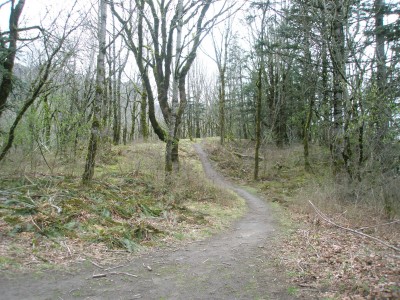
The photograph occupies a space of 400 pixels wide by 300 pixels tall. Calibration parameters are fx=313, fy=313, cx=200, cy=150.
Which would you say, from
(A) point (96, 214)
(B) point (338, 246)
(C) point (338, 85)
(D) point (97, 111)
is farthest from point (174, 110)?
(B) point (338, 246)

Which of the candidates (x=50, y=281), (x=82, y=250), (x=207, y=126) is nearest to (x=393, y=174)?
(x=82, y=250)

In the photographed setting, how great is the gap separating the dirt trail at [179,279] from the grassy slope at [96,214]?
0.50 m

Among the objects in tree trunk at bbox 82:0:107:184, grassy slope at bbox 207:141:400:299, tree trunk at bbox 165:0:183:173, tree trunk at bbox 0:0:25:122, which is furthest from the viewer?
tree trunk at bbox 165:0:183:173

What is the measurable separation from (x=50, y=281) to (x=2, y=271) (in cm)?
72

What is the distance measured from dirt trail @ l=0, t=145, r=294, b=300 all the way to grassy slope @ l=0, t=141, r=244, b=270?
50cm

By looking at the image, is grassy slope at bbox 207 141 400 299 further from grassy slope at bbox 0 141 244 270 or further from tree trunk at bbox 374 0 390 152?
grassy slope at bbox 0 141 244 270

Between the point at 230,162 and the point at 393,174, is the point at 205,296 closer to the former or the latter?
the point at 393,174

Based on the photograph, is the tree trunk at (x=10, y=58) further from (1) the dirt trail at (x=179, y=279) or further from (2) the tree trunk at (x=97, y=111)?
(1) the dirt trail at (x=179, y=279)

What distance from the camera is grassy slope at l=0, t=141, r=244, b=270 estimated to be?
18.0 ft

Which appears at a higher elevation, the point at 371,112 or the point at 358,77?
the point at 358,77

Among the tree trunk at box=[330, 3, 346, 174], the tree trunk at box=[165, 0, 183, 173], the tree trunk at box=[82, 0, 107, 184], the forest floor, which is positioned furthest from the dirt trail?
the tree trunk at box=[330, 3, 346, 174]

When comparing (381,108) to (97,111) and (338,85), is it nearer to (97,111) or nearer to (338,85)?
(338,85)

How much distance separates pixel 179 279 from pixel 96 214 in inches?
127

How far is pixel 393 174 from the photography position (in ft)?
33.3
